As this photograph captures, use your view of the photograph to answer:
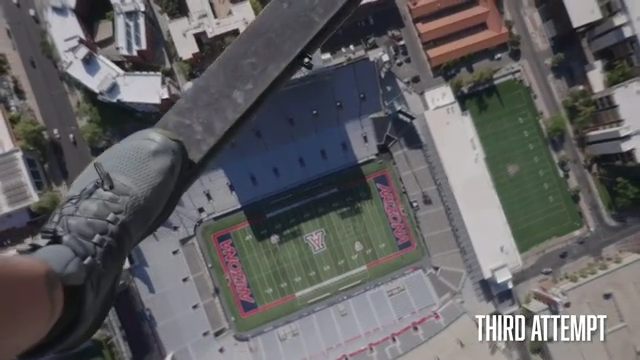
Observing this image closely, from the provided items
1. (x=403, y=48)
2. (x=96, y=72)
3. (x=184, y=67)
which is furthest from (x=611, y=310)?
(x=96, y=72)

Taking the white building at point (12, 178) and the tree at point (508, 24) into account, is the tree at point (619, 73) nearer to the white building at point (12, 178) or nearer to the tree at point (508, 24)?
the tree at point (508, 24)

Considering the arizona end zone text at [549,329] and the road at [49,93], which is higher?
the road at [49,93]

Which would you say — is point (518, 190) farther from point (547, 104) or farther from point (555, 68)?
point (555, 68)

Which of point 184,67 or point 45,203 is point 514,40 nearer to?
point 184,67

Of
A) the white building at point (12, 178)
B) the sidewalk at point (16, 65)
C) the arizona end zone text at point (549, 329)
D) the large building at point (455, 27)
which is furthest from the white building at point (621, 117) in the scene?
the sidewalk at point (16, 65)

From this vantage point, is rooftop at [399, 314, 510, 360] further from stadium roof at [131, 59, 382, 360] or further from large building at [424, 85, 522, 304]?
stadium roof at [131, 59, 382, 360]
